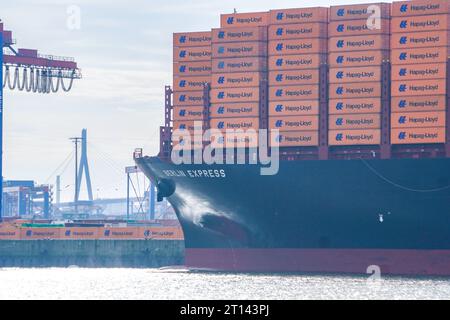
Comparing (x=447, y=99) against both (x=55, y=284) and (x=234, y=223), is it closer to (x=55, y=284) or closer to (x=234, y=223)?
(x=234, y=223)

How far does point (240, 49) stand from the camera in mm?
93750

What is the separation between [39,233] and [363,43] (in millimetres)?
58835

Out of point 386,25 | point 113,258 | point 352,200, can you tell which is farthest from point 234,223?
point 113,258

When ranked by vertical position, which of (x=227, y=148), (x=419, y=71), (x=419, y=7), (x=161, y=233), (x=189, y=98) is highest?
(x=419, y=7)

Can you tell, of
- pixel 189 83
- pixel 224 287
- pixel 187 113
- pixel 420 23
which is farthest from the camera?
pixel 189 83

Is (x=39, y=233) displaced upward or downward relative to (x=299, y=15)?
downward

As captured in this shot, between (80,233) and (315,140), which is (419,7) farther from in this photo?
(80,233)

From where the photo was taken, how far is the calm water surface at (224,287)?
7875cm

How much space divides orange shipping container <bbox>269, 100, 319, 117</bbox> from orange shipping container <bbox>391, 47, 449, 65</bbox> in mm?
5902

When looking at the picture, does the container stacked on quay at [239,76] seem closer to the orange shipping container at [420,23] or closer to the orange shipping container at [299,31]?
the orange shipping container at [299,31]

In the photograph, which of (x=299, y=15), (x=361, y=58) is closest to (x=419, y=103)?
(x=361, y=58)

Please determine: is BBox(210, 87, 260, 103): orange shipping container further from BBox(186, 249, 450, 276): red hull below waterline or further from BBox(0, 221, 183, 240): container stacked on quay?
BBox(0, 221, 183, 240): container stacked on quay

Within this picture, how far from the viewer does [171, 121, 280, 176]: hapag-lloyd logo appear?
92.4 metres

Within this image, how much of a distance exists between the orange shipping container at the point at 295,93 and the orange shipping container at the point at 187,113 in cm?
662
